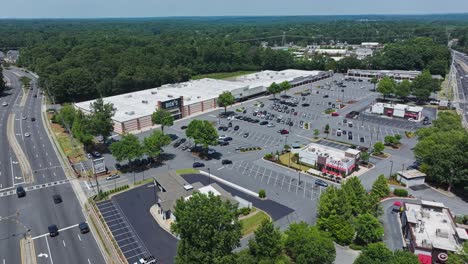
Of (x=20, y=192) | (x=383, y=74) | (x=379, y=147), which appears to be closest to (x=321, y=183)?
(x=379, y=147)

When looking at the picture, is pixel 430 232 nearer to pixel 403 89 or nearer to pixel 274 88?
pixel 403 89

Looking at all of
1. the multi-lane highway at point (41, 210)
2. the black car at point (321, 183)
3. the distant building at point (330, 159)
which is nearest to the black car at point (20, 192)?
the multi-lane highway at point (41, 210)

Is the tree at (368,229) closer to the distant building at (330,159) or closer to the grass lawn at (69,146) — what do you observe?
the distant building at (330,159)

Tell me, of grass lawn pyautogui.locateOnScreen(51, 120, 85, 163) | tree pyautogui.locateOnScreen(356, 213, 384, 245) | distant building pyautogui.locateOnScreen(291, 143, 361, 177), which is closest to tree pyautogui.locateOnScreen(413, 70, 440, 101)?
distant building pyautogui.locateOnScreen(291, 143, 361, 177)

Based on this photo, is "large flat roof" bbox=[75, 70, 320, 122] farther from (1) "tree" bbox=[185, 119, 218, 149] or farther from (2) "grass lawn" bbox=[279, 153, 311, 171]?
(2) "grass lawn" bbox=[279, 153, 311, 171]

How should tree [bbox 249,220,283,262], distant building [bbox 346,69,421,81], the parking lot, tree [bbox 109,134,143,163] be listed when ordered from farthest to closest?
distant building [bbox 346,69,421,81], tree [bbox 109,134,143,163], the parking lot, tree [bbox 249,220,283,262]

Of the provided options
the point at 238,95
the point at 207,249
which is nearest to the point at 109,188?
the point at 207,249

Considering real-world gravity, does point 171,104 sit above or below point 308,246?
above
